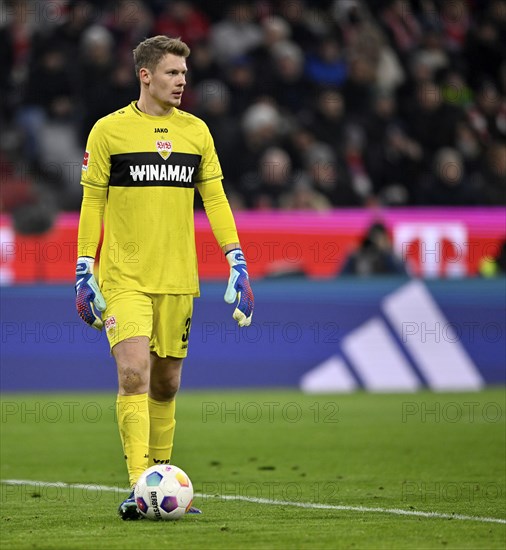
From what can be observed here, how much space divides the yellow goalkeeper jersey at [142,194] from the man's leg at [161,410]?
1.52ft

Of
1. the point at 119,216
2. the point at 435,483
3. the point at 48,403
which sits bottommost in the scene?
the point at 48,403

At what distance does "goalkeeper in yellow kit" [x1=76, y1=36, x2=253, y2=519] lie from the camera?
6.65 meters

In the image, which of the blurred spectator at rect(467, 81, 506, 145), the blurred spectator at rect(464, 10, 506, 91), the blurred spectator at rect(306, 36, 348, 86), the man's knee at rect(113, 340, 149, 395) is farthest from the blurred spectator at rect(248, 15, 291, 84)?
the man's knee at rect(113, 340, 149, 395)

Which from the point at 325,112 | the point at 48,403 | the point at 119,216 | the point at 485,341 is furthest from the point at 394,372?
the point at 119,216

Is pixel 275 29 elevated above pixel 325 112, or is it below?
above

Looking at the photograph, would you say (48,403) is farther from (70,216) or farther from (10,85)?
(10,85)

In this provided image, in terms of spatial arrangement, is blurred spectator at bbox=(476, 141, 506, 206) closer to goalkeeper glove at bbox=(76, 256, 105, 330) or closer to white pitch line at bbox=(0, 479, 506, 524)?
white pitch line at bbox=(0, 479, 506, 524)

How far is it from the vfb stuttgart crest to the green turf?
73.1 inches

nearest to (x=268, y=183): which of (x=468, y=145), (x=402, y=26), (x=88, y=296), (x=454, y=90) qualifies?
(x=468, y=145)

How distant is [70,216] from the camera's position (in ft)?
49.2

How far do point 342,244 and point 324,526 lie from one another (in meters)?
9.83

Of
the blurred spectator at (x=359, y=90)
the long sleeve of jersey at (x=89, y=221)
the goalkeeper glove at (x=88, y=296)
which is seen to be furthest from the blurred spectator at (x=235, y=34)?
the goalkeeper glove at (x=88, y=296)

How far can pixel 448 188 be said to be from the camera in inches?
667

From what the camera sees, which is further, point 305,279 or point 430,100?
point 430,100
